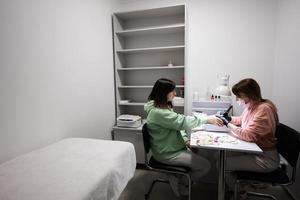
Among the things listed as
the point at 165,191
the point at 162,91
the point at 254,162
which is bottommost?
the point at 165,191

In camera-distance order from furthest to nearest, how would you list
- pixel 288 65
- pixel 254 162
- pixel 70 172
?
pixel 288 65
pixel 254 162
pixel 70 172

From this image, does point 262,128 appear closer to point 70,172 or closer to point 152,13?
point 70,172

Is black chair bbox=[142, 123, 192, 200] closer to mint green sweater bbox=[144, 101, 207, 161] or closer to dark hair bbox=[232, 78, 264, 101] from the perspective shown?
mint green sweater bbox=[144, 101, 207, 161]

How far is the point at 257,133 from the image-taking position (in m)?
1.59

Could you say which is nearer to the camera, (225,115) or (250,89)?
(250,89)

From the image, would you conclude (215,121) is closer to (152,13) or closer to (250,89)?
(250,89)

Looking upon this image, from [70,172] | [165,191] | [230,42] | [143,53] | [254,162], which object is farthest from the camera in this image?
[143,53]

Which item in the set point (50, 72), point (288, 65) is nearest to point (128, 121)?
point (50, 72)

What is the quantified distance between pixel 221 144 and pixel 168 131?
51 cm

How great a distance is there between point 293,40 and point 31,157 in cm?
273

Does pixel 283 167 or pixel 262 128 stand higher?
pixel 262 128

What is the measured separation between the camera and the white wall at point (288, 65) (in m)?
1.95

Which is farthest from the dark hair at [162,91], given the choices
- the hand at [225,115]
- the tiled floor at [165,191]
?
the tiled floor at [165,191]

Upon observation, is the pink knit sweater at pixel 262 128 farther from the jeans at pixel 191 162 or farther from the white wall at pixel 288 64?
the white wall at pixel 288 64
